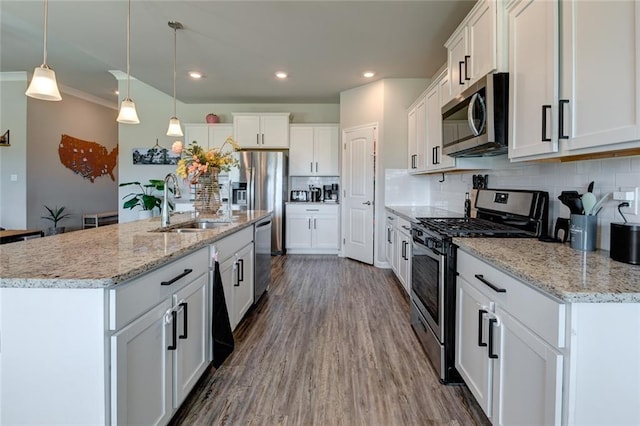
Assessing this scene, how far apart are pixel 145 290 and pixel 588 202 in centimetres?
190

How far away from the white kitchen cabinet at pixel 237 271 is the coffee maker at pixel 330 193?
11.3 ft

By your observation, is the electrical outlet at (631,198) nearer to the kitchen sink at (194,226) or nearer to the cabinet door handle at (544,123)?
the cabinet door handle at (544,123)

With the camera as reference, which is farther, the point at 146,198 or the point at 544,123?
the point at 146,198

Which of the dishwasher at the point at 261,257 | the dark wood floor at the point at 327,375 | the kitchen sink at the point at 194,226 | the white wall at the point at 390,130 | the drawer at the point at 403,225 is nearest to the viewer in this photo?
the dark wood floor at the point at 327,375

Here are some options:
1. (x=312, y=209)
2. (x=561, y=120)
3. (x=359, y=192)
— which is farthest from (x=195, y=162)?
(x=312, y=209)

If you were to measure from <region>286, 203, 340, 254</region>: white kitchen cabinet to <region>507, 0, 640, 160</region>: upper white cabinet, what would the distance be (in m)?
4.07

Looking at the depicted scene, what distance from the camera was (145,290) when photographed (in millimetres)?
1292

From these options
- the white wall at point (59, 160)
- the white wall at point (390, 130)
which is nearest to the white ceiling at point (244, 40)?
the white wall at point (390, 130)

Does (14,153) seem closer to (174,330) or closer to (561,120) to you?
(174,330)

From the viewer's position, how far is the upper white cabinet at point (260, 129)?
6051 mm

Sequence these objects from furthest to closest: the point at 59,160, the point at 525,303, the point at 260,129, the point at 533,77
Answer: the point at 59,160 → the point at 260,129 → the point at 533,77 → the point at 525,303

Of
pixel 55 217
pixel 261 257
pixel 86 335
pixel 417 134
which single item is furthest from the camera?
pixel 55 217

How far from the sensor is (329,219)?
19.4ft

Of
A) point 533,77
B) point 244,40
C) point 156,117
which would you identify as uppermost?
point 244,40
